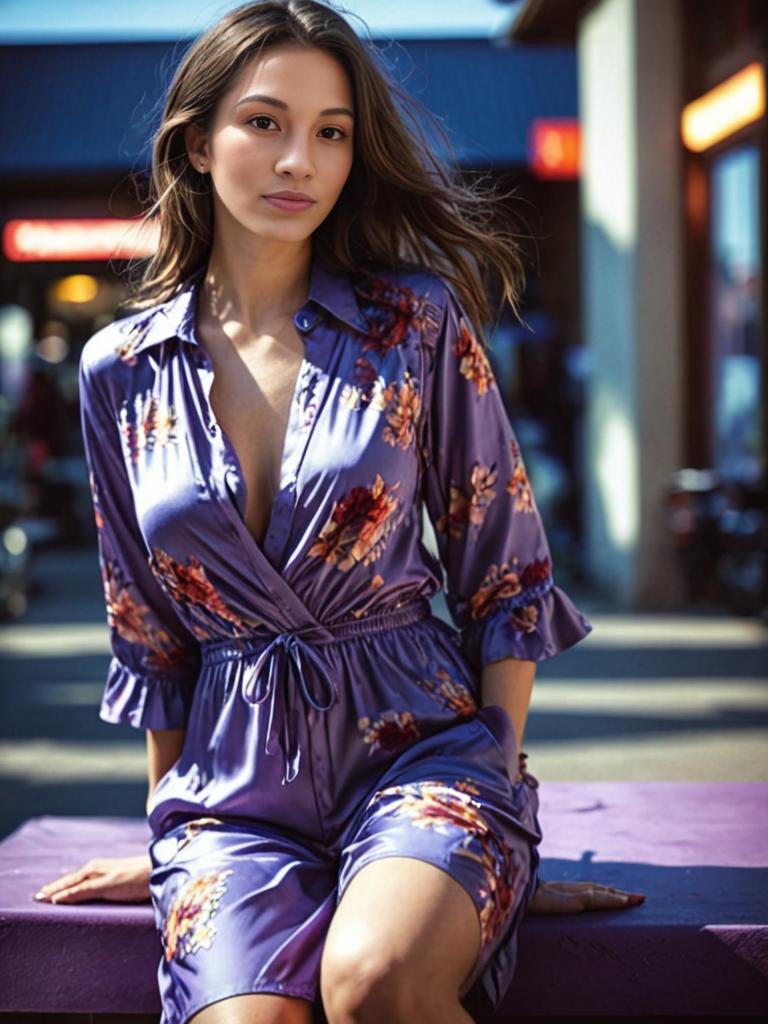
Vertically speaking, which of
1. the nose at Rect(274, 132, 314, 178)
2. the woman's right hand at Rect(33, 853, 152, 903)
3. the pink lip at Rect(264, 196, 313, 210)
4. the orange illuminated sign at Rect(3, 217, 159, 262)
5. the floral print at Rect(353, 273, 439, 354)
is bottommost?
the woman's right hand at Rect(33, 853, 152, 903)

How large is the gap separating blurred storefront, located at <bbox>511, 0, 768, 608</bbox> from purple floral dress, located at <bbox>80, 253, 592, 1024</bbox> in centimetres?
692

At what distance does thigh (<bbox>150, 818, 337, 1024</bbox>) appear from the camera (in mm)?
2275

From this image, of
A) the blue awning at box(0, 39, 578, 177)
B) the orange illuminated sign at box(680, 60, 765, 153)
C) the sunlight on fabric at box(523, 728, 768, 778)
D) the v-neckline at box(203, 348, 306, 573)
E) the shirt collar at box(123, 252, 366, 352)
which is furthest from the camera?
the blue awning at box(0, 39, 578, 177)

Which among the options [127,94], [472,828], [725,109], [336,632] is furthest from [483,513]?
[127,94]

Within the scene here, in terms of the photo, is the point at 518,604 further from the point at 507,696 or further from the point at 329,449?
the point at 329,449

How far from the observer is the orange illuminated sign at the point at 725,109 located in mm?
9156

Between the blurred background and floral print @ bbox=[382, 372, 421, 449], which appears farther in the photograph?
the blurred background

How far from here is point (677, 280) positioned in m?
10.1

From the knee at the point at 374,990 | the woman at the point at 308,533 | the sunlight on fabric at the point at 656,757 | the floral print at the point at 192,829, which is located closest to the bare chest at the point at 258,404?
the woman at the point at 308,533

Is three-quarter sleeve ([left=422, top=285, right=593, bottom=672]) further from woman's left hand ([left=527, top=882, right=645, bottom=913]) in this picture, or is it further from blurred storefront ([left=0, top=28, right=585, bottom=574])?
blurred storefront ([left=0, top=28, right=585, bottom=574])

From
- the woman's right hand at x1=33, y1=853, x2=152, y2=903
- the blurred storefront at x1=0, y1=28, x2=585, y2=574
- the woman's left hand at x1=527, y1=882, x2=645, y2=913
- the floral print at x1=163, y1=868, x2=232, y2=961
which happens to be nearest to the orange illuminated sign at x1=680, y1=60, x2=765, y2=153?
the blurred storefront at x1=0, y1=28, x2=585, y2=574

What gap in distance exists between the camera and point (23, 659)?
8.77m

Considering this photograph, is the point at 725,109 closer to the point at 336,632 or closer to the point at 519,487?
the point at 519,487

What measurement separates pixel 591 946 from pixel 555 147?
1486 cm
